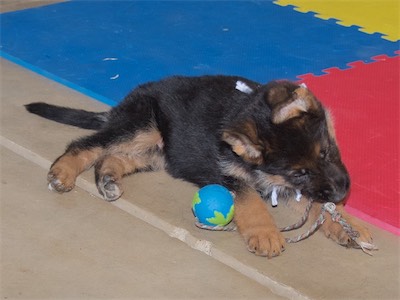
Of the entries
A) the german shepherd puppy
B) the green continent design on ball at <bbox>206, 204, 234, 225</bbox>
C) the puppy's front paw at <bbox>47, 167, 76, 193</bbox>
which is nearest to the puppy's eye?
the german shepherd puppy

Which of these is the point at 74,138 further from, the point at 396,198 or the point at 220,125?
the point at 396,198

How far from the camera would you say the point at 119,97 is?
509 cm

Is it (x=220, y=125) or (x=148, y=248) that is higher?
(x=220, y=125)

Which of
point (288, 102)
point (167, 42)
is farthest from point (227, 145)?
point (167, 42)

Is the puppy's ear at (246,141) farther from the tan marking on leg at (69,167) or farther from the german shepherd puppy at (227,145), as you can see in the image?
the tan marking on leg at (69,167)

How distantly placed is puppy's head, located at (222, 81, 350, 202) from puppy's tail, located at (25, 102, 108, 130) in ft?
4.22

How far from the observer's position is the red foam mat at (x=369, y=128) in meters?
3.79

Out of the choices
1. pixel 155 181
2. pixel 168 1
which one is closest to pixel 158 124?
pixel 155 181

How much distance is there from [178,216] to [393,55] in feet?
9.88

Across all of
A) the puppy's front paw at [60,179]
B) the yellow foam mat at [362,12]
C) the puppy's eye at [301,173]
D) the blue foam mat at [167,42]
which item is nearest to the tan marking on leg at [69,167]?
the puppy's front paw at [60,179]

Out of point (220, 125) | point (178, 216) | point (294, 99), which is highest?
point (294, 99)

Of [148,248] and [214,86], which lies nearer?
[148,248]

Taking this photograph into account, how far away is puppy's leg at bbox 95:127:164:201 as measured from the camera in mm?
3873

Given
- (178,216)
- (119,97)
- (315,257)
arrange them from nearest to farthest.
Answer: (315,257) → (178,216) → (119,97)
